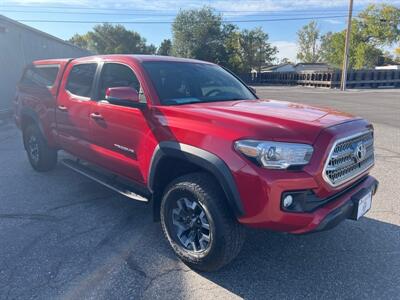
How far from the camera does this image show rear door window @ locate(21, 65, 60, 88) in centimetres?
511

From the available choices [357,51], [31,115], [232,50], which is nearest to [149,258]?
[31,115]

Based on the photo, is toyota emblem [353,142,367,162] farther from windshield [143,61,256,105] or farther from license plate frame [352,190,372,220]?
windshield [143,61,256,105]

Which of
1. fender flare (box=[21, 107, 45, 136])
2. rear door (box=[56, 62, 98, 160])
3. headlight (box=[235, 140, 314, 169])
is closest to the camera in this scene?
headlight (box=[235, 140, 314, 169])

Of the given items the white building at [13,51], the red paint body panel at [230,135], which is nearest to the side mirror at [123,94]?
the red paint body panel at [230,135]

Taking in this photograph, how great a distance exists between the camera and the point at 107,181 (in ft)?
13.1

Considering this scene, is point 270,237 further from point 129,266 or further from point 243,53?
point 243,53

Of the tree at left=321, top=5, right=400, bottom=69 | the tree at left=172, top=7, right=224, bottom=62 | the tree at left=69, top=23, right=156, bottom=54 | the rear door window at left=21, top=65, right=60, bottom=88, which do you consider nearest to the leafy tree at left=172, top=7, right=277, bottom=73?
the tree at left=172, top=7, right=224, bottom=62

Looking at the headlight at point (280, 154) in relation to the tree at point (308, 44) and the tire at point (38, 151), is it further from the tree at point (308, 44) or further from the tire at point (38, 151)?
the tree at point (308, 44)

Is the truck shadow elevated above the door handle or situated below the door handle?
below

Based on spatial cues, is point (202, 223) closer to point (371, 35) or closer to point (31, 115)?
point (31, 115)

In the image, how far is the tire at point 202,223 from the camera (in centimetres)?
271

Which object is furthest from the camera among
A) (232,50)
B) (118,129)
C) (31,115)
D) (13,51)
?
(232,50)

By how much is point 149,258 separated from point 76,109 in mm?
2182

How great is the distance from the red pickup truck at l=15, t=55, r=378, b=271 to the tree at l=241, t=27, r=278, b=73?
59.7m
